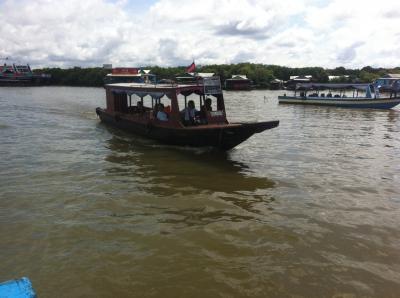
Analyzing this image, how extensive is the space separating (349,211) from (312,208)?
0.77 meters

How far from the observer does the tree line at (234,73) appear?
99.4m

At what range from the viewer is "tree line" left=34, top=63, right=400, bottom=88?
99356 mm

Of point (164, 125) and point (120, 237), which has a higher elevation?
point (164, 125)

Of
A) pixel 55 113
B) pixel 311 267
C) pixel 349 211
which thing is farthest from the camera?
pixel 55 113

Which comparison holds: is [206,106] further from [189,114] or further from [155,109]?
[155,109]

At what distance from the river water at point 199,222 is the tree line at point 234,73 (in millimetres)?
84625

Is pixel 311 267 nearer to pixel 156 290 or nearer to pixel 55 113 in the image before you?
pixel 156 290

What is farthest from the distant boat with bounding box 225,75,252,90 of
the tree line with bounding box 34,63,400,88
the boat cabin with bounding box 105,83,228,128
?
the boat cabin with bounding box 105,83,228,128

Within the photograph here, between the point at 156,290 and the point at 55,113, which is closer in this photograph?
the point at 156,290

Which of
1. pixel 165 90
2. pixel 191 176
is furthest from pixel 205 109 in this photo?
pixel 191 176

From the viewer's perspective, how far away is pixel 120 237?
7.08 m

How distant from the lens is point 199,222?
7836 mm

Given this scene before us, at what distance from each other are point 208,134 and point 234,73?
9619cm

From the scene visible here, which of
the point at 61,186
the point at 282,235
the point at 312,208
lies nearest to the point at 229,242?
the point at 282,235
